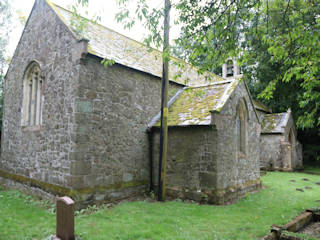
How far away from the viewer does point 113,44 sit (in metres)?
10.8

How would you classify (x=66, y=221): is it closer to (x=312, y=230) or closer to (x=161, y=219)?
(x=161, y=219)

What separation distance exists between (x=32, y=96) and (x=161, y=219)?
7.84m

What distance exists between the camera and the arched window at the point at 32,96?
10336 mm

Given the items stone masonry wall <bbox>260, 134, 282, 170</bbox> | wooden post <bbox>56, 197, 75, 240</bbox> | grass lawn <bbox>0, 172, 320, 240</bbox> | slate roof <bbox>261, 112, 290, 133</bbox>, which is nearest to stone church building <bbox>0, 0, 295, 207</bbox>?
grass lawn <bbox>0, 172, 320, 240</bbox>

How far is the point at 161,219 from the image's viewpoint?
23.2 ft

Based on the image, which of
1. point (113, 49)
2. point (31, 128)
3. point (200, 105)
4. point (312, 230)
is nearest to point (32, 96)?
point (31, 128)

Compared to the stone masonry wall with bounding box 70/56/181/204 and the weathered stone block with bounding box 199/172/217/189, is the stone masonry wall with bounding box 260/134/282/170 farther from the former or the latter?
the stone masonry wall with bounding box 70/56/181/204

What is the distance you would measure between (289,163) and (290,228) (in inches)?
598

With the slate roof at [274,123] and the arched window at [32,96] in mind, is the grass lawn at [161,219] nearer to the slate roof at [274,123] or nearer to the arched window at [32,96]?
the arched window at [32,96]

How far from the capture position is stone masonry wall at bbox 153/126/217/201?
915 cm

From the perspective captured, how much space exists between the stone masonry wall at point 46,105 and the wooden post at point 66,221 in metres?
2.69

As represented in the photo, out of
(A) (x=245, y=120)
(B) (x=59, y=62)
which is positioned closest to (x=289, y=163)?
(A) (x=245, y=120)

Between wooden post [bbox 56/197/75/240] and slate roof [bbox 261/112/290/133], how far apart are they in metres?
19.3

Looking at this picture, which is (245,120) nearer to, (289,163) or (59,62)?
(59,62)
